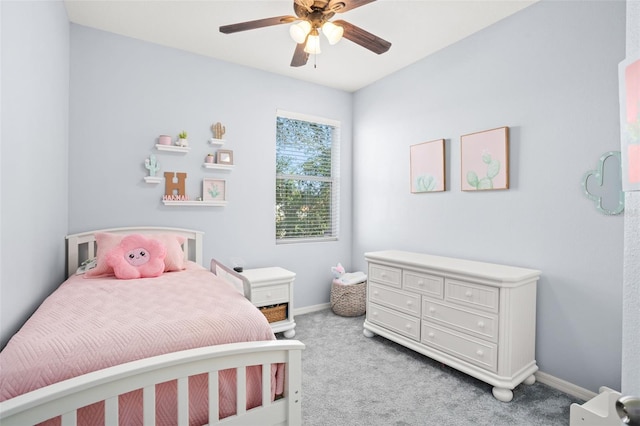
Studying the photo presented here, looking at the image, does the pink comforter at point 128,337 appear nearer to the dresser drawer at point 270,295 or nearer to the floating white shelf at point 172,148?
the dresser drawer at point 270,295

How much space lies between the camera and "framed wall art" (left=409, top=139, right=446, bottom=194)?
9.54ft

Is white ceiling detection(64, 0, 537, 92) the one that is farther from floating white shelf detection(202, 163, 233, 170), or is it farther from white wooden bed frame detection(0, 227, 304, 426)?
white wooden bed frame detection(0, 227, 304, 426)

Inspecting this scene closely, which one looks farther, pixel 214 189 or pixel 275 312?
pixel 214 189

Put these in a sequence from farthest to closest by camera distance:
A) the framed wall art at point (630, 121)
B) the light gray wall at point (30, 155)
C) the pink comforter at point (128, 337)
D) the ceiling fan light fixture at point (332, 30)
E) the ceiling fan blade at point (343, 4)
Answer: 1. the ceiling fan light fixture at point (332, 30)
2. the ceiling fan blade at point (343, 4)
3. the light gray wall at point (30, 155)
4. the pink comforter at point (128, 337)
5. the framed wall art at point (630, 121)

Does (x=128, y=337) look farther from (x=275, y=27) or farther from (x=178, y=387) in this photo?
(x=275, y=27)

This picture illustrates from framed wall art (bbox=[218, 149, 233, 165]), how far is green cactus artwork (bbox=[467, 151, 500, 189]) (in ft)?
7.14

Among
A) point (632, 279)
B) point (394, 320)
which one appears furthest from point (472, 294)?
point (632, 279)

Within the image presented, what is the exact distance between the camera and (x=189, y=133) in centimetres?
301

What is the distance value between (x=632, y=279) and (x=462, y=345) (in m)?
1.80

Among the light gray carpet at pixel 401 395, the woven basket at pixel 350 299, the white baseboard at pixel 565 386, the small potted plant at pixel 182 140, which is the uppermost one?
the small potted plant at pixel 182 140

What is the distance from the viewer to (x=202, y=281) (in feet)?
6.95

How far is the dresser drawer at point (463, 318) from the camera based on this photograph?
2049 mm

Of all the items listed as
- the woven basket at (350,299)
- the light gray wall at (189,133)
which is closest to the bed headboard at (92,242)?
the light gray wall at (189,133)

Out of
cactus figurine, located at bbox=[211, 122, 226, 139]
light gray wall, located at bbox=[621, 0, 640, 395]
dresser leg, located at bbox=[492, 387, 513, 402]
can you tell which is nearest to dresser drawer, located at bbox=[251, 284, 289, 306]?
cactus figurine, located at bbox=[211, 122, 226, 139]
